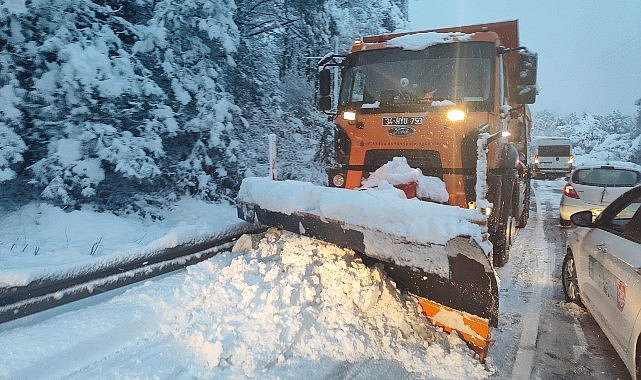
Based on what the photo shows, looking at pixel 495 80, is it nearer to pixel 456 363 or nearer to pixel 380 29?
pixel 456 363

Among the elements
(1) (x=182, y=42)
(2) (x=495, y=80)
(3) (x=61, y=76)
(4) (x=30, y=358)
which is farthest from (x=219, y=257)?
(1) (x=182, y=42)

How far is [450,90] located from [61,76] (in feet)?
16.5

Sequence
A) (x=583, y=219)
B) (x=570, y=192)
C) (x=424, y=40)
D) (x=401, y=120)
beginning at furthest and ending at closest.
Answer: (x=570, y=192) → (x=424, y=40) → (x=401, y=120) → (x=583, y=219)

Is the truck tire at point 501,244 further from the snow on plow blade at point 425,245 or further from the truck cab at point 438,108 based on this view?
the snow on plow blade at point 425,245

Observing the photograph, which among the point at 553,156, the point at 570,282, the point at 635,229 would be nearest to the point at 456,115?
the point at 635,229

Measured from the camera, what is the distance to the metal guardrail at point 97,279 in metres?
3.40

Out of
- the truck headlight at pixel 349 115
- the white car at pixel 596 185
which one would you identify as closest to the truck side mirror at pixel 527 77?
the truck headlight at pixel 349 115

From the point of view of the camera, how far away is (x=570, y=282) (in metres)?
4.81

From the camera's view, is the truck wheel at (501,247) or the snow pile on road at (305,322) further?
the truck wheel at (501,247)

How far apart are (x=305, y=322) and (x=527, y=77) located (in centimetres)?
407

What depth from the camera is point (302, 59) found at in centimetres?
1198

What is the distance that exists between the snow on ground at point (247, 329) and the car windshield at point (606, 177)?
7.18 metres

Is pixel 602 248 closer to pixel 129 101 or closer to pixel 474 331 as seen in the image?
pixel 474 331

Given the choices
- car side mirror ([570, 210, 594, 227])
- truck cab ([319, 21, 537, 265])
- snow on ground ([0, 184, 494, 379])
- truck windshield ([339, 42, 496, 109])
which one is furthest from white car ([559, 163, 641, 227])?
snow on ground ([0, 184, 494, 379])
